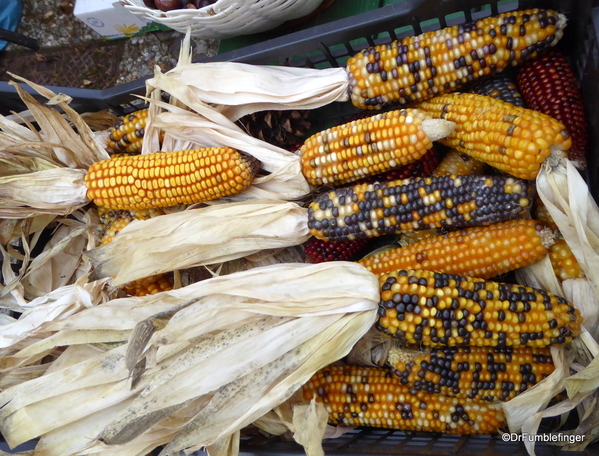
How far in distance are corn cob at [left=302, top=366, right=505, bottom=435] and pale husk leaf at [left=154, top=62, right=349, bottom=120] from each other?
107cm

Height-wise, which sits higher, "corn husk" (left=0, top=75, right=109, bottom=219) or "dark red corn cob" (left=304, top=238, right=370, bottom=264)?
"corn husk" (left=0, top=75, right=109, bottom=219)

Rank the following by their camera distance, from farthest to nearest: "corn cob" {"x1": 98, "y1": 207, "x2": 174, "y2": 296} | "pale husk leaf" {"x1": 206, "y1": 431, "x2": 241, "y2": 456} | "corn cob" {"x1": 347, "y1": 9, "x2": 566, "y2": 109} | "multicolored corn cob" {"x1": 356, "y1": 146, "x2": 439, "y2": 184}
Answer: "corn cob" {"x1": 98, "y1": 207, "x2": 174, "y2": 296}
"multicolored corn cob" {"x1": 356, "y1": 146, "x2": 439, "y2": 184}
"corn cob" {"x1": 347, "y1": 9, "x2": 566, "y2": 109}
"pale husk leaf" {"x1": 206, "y1": 431, "x2": 241, "y2": 456}

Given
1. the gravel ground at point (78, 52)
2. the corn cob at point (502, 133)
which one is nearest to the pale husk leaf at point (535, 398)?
the corn cob at point (502, 133)

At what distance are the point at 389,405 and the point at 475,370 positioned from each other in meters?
0.33

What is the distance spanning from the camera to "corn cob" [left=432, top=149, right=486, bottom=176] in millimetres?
1688

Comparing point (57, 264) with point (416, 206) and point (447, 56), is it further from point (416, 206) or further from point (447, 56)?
point (447, 56)

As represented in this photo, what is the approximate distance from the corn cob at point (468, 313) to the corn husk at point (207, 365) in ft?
0.30

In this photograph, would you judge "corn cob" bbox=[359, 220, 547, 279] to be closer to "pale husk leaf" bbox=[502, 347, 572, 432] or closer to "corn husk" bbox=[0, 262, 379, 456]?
"corn husk" bbox=[0, 262, 379, 456]

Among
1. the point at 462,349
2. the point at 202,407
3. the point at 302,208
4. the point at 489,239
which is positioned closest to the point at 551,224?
the point at 489,239

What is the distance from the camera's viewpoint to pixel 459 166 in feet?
5.55

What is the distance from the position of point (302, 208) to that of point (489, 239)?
2.23 ft

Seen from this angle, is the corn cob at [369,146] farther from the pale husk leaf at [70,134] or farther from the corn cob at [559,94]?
the pale husk leaf at [70,134]

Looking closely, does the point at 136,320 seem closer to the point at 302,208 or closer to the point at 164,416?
the point at 164,416

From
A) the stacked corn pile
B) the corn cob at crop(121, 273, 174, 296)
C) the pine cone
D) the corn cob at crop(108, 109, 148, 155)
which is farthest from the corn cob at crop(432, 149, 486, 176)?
the corn cob at crop(108, 109, 148, 155)
